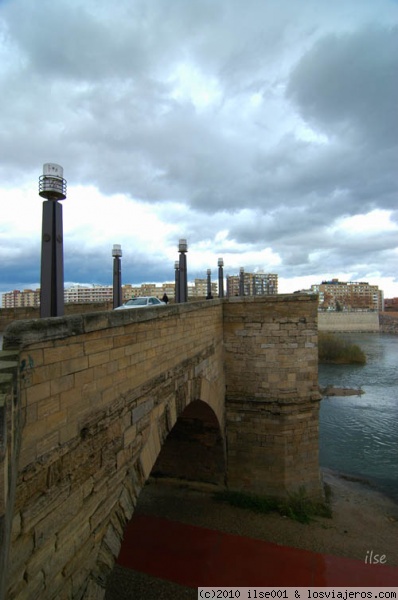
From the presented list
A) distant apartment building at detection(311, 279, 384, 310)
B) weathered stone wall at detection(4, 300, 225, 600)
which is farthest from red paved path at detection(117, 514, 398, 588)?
distant apartment building at detection(311, 279, 384, 310)

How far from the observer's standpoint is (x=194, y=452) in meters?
11.2

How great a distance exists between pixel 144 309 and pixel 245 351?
656cm

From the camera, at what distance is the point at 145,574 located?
7906mm

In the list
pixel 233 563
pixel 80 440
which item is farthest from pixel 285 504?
pixel 80 440

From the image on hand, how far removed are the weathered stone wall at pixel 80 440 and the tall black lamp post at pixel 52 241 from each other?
78cm

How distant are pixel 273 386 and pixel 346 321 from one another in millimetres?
67089

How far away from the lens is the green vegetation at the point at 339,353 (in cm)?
3706

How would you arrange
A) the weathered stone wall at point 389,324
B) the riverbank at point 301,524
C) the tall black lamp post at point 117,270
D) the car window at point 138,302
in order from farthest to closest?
the weathered stone wall at point 389,324 < the car window at point 138,302 < the tall black lamp post at point 117,270 < the riverbank at point 301,524

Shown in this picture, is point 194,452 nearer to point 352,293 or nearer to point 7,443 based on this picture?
point 7,443

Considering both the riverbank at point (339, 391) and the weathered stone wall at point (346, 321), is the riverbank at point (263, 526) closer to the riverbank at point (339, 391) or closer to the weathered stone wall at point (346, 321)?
the riverbank at point (339, 391)

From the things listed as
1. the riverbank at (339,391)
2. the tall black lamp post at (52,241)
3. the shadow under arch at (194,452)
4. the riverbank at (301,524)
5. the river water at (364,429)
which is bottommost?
the river water at (364,429)

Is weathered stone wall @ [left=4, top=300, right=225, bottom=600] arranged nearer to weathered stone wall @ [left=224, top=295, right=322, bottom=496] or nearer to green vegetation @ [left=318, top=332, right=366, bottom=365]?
weathered stone wall @ [left=224, top=295, right=322, bottom=496]

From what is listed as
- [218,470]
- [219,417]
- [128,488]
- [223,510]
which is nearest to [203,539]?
[223,510]

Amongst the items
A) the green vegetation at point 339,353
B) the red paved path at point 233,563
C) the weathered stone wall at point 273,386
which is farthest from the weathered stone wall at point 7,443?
the green vegetation at point 339,353
